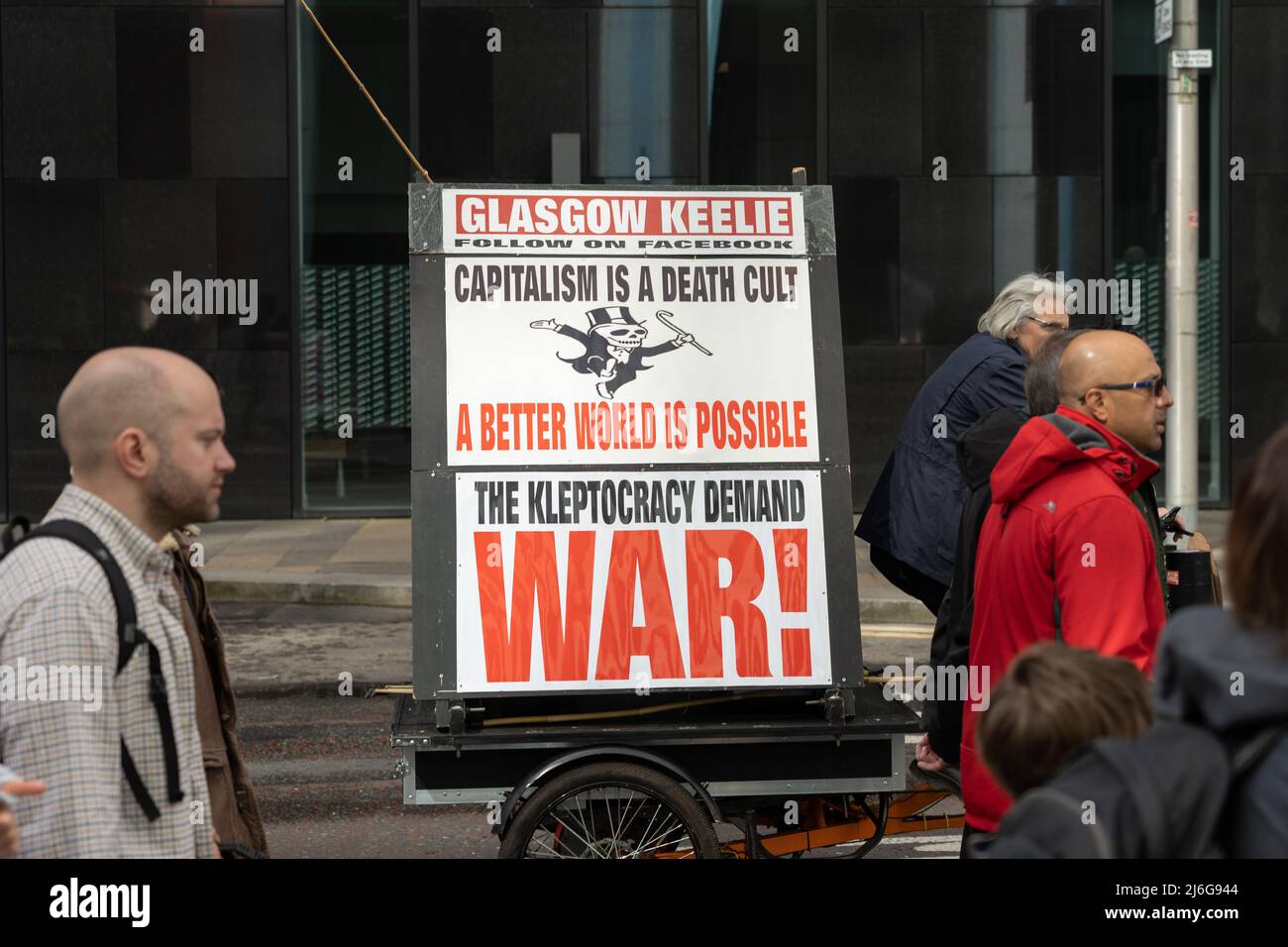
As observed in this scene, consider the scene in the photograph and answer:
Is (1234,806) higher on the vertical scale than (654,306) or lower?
lower

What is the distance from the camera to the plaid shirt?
253 cm

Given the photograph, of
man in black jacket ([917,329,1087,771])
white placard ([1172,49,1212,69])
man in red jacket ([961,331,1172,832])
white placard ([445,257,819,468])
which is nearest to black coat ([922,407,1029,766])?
man in black jacket ([917,329,1087,771])

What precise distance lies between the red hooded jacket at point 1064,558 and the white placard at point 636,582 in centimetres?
126

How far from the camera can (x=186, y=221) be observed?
622 inches

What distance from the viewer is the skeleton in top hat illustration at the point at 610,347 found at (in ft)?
17.1

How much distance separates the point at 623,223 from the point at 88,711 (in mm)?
3145

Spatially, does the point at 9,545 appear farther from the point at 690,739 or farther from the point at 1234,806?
the point at 690,739

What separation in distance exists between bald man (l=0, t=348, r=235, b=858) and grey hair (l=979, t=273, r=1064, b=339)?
325cm

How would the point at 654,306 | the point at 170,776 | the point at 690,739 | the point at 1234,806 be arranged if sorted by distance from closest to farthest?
the point at 1234,806 → the point at 170,776 → the point at 690,739 → the point at 654,306

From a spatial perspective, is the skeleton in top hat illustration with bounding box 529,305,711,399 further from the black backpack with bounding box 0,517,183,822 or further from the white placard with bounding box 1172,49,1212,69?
the white placard with bounding box 1172,49,1212,69

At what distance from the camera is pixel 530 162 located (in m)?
15.9

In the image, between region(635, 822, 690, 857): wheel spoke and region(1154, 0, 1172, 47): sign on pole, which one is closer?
region(635, 822, 690, 857): wheel spoke

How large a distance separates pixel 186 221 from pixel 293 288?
1173 mm
